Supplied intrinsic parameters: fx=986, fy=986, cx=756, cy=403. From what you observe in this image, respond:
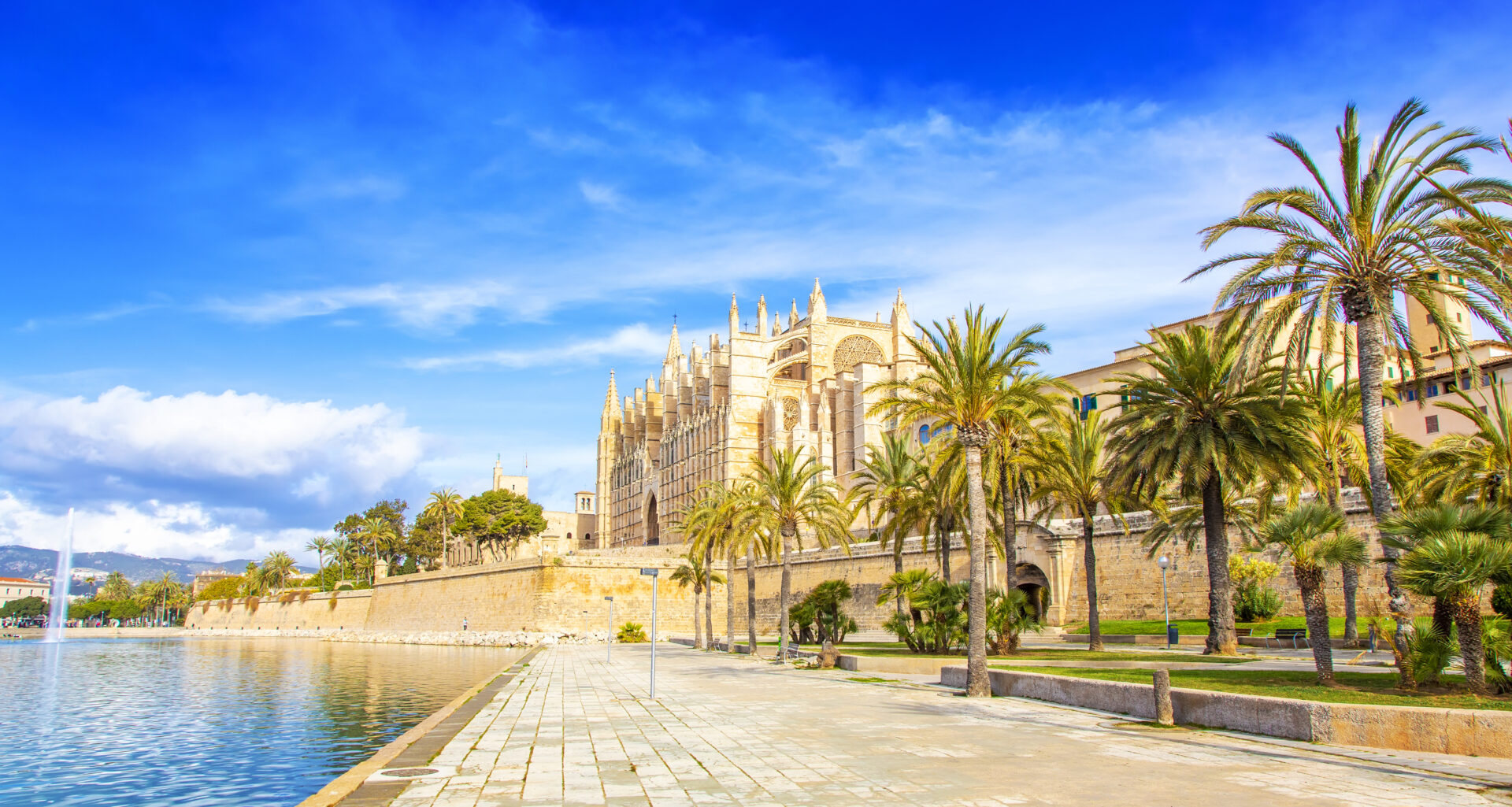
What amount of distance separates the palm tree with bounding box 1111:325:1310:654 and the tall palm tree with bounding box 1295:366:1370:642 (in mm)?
2473

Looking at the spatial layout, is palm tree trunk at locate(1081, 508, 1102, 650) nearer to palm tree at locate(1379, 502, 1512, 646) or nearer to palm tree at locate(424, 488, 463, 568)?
palm tree at locate(1379, 502, 1512, 646)

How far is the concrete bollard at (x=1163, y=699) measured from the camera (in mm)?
Answer: 11188

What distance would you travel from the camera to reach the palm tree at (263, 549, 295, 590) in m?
90.9

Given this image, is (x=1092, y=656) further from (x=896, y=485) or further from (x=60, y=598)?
(x=60, y=598)

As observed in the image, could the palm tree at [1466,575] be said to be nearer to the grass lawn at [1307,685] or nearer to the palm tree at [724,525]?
the grass lawn at [1307,685]

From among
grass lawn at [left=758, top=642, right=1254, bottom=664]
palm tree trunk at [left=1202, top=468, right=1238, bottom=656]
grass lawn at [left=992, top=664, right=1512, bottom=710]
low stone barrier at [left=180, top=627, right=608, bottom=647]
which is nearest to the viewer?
grass lawn at [left=992, top=664, right=1512, bottom=710]

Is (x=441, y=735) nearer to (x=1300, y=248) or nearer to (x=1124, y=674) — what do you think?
(x=1124, y=674)

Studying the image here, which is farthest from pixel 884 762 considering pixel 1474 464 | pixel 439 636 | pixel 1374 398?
pixel 439 636

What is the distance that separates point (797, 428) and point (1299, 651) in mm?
41103

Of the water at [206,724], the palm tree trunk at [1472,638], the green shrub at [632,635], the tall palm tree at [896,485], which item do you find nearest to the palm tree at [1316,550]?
the palm tree trunk at [1472,638]

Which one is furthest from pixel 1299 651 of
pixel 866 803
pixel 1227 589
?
pixel 866 803

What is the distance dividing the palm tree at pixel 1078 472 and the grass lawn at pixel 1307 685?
7.02 m

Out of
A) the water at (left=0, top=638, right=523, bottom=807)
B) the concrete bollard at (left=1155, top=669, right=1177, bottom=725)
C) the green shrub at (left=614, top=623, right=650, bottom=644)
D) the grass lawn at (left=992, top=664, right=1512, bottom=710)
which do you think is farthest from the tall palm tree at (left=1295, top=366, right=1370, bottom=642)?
the green shrub at (left=614, top=623, right=650, bottom=644)

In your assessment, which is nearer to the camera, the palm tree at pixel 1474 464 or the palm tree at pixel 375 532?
the palm tree at pixel 1474 464
